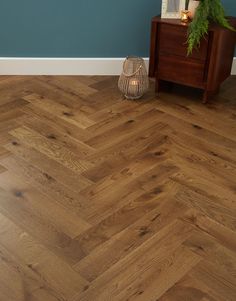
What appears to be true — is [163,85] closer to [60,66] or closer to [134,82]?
[134,82]

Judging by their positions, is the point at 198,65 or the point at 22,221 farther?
the point at 198,65

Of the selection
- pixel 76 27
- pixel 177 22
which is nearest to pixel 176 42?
pixel 177 22

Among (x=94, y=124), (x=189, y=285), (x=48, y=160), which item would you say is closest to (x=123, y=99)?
(x=94, y=124)

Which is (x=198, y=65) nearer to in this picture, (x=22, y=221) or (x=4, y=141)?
(x=4, y=141)

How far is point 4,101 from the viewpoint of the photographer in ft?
8.08

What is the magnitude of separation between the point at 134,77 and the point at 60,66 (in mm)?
575

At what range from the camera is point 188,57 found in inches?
92.1

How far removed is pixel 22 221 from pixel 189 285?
0.65 metres

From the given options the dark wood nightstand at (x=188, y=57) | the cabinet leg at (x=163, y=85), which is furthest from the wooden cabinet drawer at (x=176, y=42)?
the cabinet leg at (x=163, y=85)

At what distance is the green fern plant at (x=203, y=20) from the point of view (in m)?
2.20

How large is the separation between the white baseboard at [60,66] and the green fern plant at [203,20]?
1.72 ft

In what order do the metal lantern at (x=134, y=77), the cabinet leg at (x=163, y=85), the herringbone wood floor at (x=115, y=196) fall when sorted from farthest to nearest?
the cabinet leg at (x=163, y=85) < the metal lantern at (x=134, y=77) < the herringbone wood floor at (x=115, y=196)

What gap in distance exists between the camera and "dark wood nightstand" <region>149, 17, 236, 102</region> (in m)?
2.27

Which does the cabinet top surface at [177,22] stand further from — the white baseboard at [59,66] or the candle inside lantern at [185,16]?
the white baseboard at [59,66]
